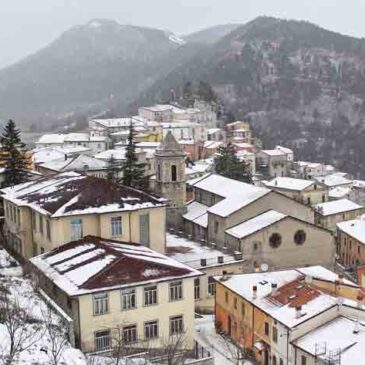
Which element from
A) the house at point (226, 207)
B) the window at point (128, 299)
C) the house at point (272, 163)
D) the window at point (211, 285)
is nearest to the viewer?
the window at point (128, 299)

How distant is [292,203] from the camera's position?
4756cm

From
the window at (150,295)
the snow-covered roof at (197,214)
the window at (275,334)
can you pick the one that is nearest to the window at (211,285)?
the snow-covered roof at (197,214)

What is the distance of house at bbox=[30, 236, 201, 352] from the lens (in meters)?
28.8

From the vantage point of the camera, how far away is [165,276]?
30.1 meters

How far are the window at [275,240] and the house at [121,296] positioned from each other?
504 inches

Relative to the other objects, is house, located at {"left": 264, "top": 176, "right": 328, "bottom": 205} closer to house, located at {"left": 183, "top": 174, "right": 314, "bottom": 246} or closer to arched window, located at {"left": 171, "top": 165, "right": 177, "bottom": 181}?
house, located at {"left": 183, "top": 174, "right": 314, "bottom": 246}

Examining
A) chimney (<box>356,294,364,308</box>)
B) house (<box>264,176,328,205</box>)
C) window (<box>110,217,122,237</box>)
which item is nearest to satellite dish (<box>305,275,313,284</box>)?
chimney (<box>356,294,364,308</box>)

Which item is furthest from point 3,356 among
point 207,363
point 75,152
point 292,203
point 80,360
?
point 75,152

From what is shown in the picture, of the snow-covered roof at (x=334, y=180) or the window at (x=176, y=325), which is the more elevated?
the window at (x=176, y=325)

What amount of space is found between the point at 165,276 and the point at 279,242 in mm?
14964

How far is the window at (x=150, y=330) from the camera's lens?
98.3 feet

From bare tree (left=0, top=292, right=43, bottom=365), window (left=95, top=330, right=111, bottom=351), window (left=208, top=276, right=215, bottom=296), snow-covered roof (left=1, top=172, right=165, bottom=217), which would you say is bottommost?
window (left=208, top=276, right=215, bottom=296)

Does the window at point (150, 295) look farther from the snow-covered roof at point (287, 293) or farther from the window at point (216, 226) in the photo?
the window at point (216, 226)

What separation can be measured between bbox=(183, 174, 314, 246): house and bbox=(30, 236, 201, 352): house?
45.4 feet
